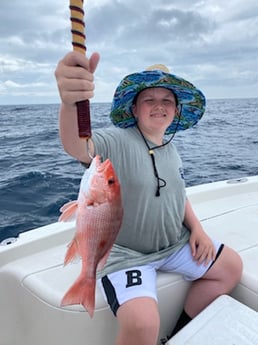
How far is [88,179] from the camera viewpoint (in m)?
1.17

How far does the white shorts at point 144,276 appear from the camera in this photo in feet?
5.24

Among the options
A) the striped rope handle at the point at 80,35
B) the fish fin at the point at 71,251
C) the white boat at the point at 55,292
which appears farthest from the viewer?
the white boat at the point at 55,292

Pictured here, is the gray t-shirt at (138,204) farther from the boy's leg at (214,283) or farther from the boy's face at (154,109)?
the boy's leg at (214,283)

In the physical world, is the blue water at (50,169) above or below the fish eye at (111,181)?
below

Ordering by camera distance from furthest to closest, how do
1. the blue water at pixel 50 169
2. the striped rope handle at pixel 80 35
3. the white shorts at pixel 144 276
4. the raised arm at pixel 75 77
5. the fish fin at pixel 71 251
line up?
the blue water at pixel 50 169, the white shorts at pixel 144 276, the fish fin at pixel 71 251, the raised arm at pixel 75 77, the striped rope handle at pixel 80 35

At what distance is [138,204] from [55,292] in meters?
0.58

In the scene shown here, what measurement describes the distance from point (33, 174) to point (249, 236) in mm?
4508

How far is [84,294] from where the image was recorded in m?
1.29

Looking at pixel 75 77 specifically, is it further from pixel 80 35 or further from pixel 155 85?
pixel 155 85

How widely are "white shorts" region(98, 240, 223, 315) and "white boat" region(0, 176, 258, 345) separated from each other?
0.06 m

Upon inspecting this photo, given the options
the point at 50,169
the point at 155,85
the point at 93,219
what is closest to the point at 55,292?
the point at 93,219

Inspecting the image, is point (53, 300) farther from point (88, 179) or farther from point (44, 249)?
point (88, 179)

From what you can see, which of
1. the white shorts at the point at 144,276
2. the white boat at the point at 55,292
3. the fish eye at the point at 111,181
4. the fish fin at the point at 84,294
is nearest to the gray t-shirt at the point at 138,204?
the white shorts at the point at 144,276

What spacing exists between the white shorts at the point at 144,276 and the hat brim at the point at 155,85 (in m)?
0.80
